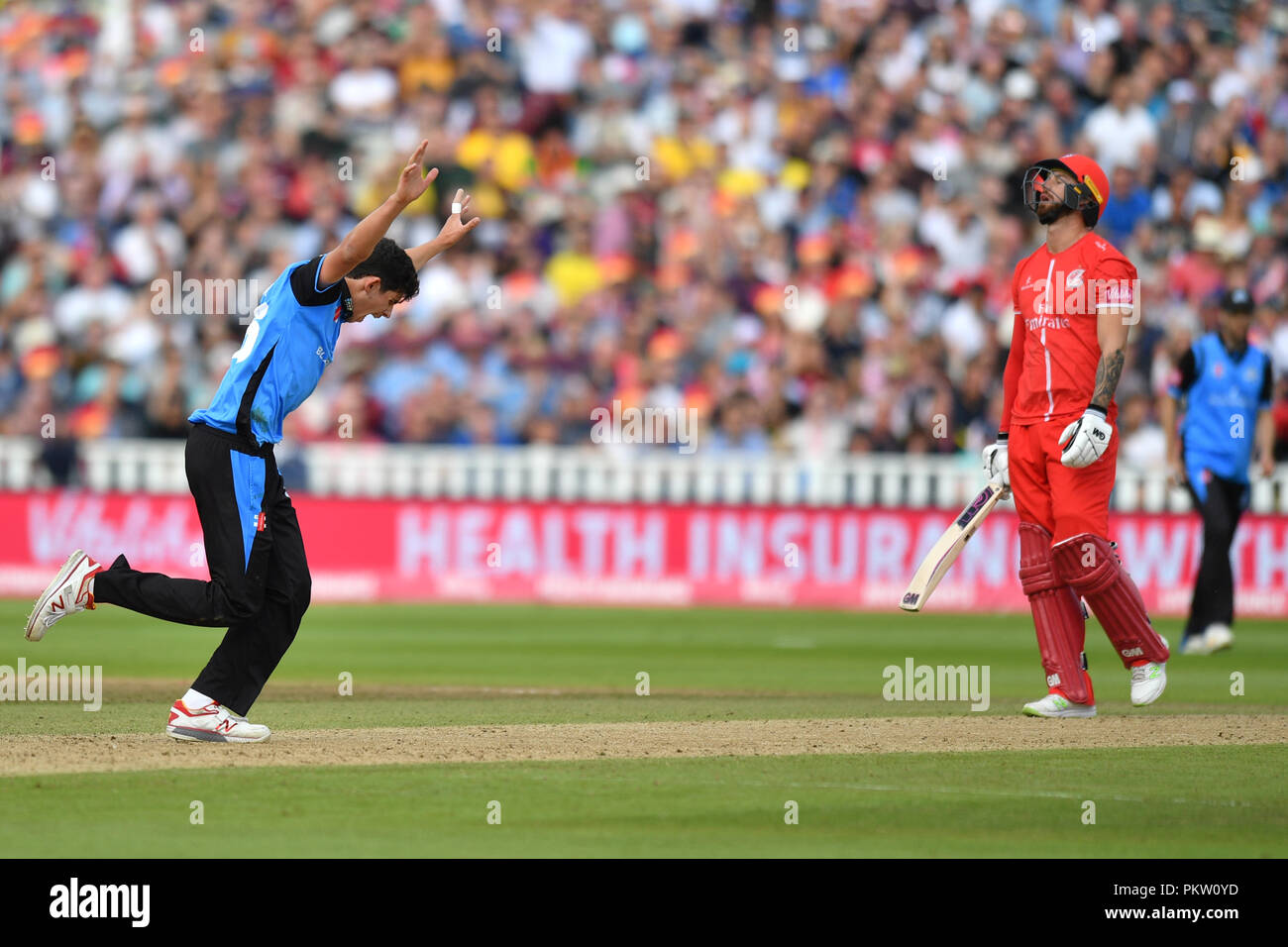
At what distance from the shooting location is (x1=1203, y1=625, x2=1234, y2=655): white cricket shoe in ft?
52.0

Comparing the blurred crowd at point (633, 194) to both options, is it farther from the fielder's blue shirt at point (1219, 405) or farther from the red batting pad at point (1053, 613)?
the red batting pad at point (1053, 613)

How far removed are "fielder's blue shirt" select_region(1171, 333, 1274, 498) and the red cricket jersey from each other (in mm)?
5563

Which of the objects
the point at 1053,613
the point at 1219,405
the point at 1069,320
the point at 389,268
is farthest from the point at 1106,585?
the point at 1219,405

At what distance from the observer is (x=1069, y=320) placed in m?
10.3

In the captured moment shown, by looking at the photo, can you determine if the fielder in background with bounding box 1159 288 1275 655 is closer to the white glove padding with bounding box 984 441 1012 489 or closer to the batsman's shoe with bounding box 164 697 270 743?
the white glove padding with bounding box 984 441 1012 489

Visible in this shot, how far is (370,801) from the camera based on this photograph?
25.9 feet

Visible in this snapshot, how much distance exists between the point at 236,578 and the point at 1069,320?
14.1ft

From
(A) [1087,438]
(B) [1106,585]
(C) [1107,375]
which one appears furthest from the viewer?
(B) [1106,585]

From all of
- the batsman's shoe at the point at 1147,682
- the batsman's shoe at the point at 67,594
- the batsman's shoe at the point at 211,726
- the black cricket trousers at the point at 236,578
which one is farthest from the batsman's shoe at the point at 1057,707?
the batsman's shoe at the point at 67,594

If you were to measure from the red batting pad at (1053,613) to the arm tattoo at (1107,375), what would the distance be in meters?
0.80

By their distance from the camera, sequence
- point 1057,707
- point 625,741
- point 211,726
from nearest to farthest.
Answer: point 211,726
point 625,741
point 1057,707

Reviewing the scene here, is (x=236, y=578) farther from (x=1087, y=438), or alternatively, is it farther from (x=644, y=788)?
(x=1087, y=438)

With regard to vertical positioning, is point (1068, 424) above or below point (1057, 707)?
above

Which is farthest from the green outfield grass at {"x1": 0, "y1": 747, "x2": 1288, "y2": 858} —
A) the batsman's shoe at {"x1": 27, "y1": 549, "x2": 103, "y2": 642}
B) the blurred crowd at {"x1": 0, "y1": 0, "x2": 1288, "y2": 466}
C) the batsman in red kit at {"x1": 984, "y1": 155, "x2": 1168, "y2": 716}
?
the blurred crowd at {"x1": 0, "y1": 0, "x2": 1288, "y2": 466}
